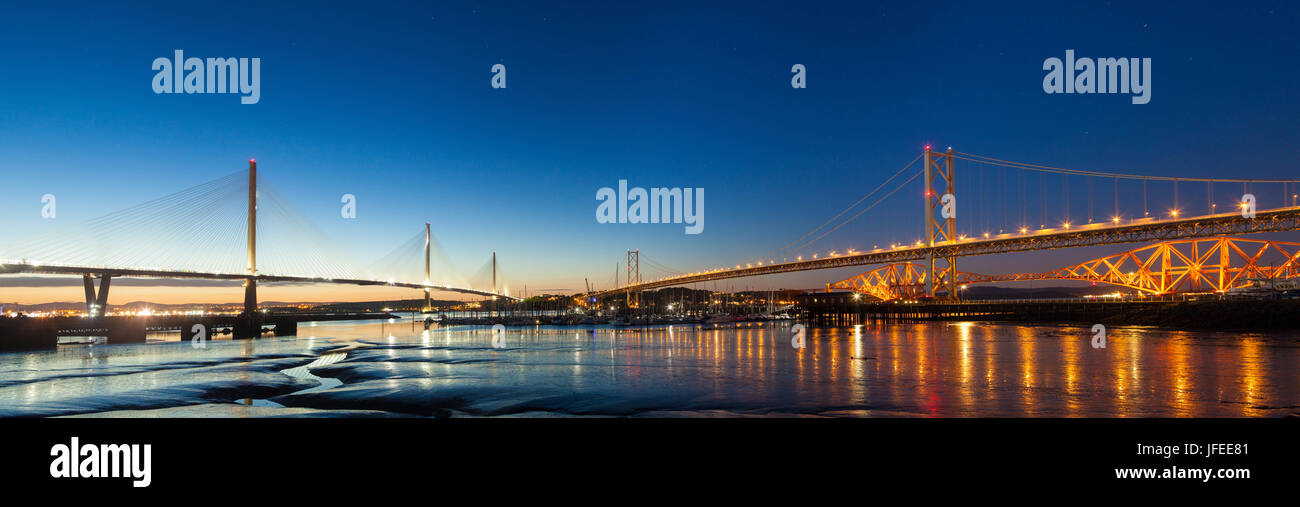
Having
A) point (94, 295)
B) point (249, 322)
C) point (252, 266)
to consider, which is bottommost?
point (249, 322)

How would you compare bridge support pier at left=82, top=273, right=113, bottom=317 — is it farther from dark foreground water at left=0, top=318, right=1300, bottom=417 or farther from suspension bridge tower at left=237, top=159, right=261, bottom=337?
dark foreground water at left=0, top=318, right=1300, bottom=417

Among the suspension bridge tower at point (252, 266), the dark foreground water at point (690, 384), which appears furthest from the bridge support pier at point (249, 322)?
the dark foreground water at point (690, 384)

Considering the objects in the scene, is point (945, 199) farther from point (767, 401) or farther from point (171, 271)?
point (171, 271)

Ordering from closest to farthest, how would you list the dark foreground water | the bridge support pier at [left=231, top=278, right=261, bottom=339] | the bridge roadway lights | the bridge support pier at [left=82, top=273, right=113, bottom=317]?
the dark foreground water → the bridge roadway lights → the bridge support pier at [left=82, top=273, right=113, bottom=317] → the bridge support pier at [left=231, top=278, right=261, bottom=339]

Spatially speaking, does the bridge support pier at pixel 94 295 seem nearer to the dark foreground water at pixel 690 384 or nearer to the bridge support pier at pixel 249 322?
the bridge support pier at pixel 249 322

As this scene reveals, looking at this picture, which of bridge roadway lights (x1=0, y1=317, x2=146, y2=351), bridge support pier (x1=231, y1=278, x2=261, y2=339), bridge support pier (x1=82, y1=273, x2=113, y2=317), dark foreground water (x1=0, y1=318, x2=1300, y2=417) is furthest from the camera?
bridge support pier (x1=231, y1=278, x2=261, y2=339)

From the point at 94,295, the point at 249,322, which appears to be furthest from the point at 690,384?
the point at 94,295

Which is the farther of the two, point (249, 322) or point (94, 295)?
point (249, 322)

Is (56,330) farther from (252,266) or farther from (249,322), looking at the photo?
(252,266)

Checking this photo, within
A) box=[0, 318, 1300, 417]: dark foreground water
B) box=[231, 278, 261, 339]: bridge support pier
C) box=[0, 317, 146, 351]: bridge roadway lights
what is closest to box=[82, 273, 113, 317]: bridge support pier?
box=[0, 317, 146, 351]: bridge roadway lights
